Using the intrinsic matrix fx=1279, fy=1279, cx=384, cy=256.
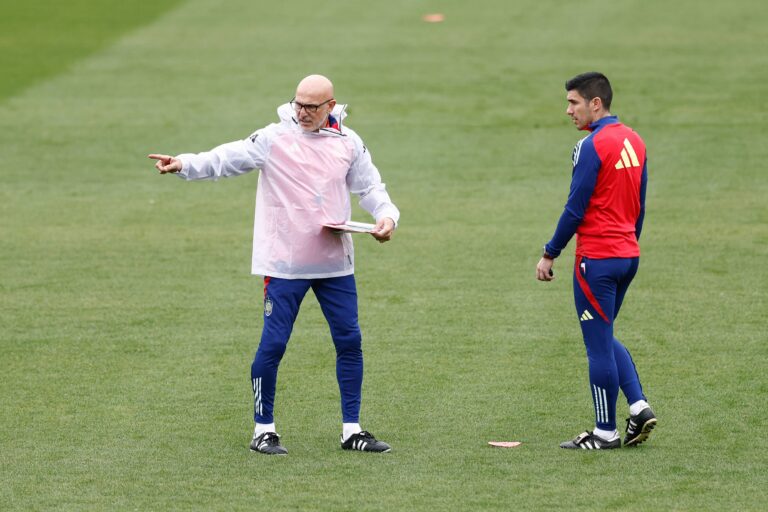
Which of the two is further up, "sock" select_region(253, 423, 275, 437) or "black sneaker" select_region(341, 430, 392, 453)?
"sock" select_region(253, 423, 275, 437)

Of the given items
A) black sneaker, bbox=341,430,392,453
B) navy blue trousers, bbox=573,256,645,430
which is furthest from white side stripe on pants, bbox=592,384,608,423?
black sneaker, bbox=341,430,392,453

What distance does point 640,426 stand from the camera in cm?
686

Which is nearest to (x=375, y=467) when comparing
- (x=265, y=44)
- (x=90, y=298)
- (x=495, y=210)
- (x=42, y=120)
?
(x=90, y=298)

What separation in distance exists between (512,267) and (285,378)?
3.62 metres

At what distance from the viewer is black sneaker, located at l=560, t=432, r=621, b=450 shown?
691 centimetres

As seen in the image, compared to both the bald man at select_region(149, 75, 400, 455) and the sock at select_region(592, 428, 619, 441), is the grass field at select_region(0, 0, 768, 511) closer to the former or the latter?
the sock at select_region(592, 428, 619, 441)

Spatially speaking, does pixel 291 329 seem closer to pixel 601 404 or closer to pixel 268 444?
pixel 268 444

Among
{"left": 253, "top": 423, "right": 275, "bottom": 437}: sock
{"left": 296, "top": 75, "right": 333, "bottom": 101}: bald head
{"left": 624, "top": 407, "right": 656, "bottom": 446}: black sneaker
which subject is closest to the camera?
{"left": 296, "top": 75, "right": 333, "bottom": 101}: bald head

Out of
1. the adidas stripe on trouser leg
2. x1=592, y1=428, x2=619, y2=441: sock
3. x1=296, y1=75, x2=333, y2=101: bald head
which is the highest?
x1=296, y1=75, x2=333, y2=101: bald head

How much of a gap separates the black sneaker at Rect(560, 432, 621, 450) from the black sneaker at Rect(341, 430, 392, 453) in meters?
0.98

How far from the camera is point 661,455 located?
22.2ft

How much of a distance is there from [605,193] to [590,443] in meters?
1.35

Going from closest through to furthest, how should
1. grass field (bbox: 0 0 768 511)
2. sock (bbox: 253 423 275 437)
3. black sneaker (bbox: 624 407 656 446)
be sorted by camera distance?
1. grass field (bbox: 0 0 768 511)
2. black sneaker (bbox: 624 407 656 446)
3. sock (bbox: 253 423 275 437)

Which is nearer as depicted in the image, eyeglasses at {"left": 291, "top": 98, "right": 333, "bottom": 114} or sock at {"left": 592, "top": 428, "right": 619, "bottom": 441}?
eyeglasses at {"left": 291, "top": 98, "right": 333, "bottom": 114}
